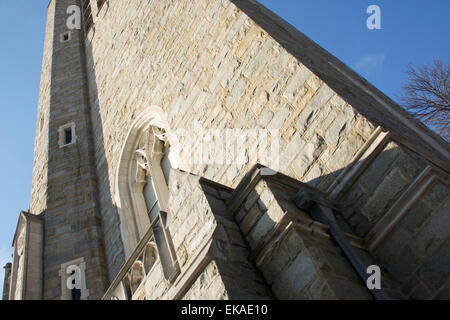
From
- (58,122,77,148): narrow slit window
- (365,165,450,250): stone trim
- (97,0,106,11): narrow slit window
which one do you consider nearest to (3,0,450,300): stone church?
(365,165,450,250): stone trim

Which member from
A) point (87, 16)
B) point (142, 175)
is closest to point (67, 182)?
point (142, 175)

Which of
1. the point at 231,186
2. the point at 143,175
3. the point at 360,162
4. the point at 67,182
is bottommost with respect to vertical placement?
the point at 360,162

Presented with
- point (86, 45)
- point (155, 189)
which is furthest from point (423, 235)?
point (86, 45)

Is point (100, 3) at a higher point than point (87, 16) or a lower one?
lower

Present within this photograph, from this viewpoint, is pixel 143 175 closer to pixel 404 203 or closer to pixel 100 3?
pixel 404 203

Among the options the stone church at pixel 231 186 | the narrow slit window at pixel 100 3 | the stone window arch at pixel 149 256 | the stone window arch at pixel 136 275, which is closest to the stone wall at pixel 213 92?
the stone church at pixel 231 186

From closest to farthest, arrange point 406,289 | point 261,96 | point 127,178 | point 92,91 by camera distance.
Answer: point 406,289 < point 261,96 < point 127,178 < point 92,91

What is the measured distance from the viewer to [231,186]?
4.94 metres

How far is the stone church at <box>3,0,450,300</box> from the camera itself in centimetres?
314

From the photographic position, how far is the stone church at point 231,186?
3.14 m

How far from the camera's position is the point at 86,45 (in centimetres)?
1408

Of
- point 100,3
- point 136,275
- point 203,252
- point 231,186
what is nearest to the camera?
point 203,252
